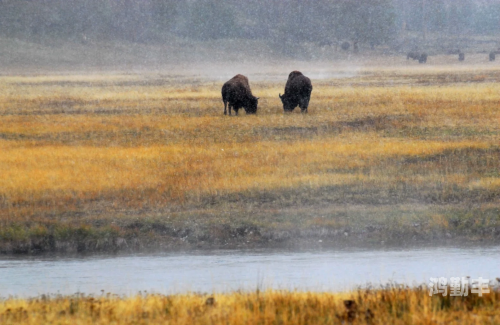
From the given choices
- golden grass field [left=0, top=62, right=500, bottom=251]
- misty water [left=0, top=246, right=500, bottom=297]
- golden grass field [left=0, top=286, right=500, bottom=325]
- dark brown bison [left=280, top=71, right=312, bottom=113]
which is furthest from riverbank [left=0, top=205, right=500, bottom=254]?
dark brown bison [left=280, top=71, right=312, bottom=113]

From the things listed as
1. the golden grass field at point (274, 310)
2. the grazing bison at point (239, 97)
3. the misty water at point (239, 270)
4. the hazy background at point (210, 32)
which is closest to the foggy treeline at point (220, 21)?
the hazy background at point (210, 32)

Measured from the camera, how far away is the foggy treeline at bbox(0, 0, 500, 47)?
12812 centimetres

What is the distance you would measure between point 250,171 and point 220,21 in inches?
5134

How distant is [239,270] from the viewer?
10398mm

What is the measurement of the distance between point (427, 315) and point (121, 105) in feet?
101

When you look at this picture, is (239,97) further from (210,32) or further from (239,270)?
(210,32)

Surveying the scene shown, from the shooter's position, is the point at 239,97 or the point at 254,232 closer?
the point at 254,232

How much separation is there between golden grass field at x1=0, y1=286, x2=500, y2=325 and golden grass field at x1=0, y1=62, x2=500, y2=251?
16.3 ft

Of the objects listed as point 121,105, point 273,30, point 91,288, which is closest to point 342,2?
point 273,30

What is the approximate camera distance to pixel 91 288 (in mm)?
9625

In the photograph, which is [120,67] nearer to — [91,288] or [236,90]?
[236,90]

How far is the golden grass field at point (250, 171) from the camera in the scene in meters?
12.8

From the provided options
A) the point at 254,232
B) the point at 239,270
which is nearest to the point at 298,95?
the point at 254,232

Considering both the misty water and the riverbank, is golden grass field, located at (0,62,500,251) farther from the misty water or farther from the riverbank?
the misty water
